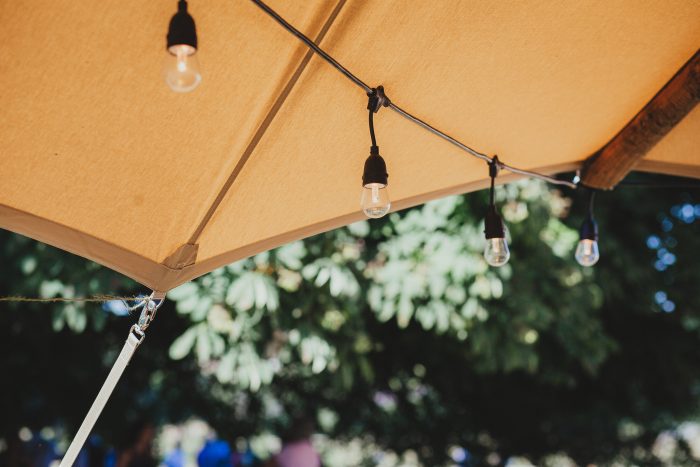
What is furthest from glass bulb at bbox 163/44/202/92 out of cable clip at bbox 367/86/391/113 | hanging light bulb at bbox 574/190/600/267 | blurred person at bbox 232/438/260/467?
blurred person at bbox 232/438/260/467

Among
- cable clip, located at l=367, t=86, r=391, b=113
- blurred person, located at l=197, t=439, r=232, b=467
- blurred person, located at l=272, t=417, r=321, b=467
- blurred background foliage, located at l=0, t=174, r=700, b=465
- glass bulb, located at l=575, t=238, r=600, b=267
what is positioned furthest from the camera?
blurred person, located at l=197, t=439, r=232, b=467

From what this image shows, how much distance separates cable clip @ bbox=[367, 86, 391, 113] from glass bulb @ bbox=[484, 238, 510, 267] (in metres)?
0.65

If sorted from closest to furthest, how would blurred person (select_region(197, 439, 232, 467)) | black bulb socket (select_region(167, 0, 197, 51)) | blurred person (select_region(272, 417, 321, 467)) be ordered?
black bulb socket (select_region(167, 0, 197, 51)) → blurred person (select_region(272, 417, 321, 467)) → blurred person (select_region(197, 439, 232, 467))

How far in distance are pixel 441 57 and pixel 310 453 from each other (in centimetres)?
392

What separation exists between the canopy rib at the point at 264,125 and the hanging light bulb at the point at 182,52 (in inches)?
13.4

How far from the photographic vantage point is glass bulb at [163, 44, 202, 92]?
1.08 metres

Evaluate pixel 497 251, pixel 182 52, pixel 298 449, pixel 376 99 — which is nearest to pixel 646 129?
pixel 497 251

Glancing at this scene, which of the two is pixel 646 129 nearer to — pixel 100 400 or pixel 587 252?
pixel 587 252

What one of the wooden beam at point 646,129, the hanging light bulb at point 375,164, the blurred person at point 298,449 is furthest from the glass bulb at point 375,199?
the blurred person at point 298,449

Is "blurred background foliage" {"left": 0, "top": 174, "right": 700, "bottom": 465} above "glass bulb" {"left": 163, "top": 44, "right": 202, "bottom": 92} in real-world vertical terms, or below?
above

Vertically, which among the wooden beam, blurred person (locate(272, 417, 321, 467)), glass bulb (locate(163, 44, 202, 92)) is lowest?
glass bulb (locate(163, 44, 202, 92))

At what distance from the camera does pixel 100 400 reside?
1725 mm

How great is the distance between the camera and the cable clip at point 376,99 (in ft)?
4.97

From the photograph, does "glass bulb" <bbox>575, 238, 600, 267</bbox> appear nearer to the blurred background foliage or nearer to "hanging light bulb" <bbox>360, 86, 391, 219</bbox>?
"hanging light bulb" <bbox>360, 86, 391, 219</bbox>
